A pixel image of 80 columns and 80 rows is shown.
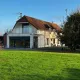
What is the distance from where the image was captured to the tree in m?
44.3

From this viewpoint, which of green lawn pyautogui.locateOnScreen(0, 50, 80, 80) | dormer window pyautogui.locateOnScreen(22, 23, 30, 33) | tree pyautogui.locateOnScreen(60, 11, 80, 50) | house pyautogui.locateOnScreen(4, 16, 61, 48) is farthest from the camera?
dormer window pyautogui.locateOnScreen(22, 23, 30, 33)

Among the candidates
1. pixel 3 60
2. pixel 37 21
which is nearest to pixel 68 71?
pixel 3 60

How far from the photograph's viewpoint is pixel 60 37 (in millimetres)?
46000

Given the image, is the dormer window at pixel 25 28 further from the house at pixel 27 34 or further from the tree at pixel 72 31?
the tree at pixel 72 31

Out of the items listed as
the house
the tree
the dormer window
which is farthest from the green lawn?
the dormer window

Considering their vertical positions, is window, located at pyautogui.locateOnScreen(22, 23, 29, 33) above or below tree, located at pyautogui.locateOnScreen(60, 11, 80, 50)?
above

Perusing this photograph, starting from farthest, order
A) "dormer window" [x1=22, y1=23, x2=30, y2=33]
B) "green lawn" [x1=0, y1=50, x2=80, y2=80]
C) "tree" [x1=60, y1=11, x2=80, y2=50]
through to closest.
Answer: "dormer window" [x1=22, y1=23, x2=30, y2=33]
"tree" [x1=60, y1=11, x2=80, y2=50]
"green lawn" [x1=0, y1=50, x2=80, y2=80]

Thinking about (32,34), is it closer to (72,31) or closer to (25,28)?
(25,28)

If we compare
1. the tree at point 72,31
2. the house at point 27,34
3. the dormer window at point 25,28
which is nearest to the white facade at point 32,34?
the house at point 27,34

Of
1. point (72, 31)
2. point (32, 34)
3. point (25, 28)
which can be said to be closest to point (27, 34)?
point (32, 34)

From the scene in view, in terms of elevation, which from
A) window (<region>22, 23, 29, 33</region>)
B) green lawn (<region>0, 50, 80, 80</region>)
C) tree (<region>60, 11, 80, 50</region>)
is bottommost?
green lawn (<region>0, 50, 80, 80</region>)

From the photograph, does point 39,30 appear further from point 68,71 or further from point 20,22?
point 68,71

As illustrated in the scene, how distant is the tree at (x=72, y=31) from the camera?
145 ft

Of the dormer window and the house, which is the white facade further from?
the dormer window
